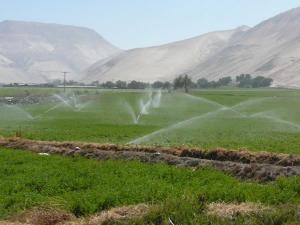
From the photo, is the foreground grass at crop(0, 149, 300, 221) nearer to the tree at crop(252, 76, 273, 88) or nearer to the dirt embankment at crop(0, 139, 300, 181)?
the dirt embankment at crop(0, 139, 300, 181)

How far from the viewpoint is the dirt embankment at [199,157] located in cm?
1906

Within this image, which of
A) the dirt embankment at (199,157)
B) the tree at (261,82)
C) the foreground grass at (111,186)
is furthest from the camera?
the tree at (261,82)

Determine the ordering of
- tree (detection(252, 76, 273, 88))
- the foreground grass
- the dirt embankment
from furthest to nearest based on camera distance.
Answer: tree (detection(252, 76, 273, 88)) → the dirt embankment → the foreground grass

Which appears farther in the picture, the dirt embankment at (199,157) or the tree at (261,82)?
the tree at (261,82)

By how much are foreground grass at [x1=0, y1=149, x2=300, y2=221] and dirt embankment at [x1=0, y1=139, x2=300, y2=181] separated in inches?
47.5

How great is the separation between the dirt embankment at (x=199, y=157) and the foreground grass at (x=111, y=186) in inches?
47.5

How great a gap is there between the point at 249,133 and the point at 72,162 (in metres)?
20.3

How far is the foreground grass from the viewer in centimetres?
1445

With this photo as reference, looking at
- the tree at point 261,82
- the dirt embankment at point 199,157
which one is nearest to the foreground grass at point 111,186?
the dirt embankment at point 199,157

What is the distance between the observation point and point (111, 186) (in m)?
16.8

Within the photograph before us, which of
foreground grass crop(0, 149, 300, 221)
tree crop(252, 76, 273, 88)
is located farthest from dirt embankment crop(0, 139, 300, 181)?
tree crop(252, 76, 273, 88)

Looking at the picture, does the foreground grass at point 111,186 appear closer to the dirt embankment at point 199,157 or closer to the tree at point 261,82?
the dirt embankment at point 199,157

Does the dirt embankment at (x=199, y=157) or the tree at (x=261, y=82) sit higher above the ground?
the dirt embankment at (x=199, y=157)

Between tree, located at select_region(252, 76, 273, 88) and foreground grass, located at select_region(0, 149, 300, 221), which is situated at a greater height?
foreground grass, located at select_region(0, 149, 300, 221)
